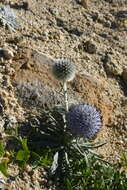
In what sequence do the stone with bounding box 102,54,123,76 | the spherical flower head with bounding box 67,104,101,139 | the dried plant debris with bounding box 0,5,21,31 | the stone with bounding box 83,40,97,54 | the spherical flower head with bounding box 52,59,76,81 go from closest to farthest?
1. the spherical flower head with bounding box 67,104,101,139
2. the spherical flower head with bounding box 52,59,76,81
3. the dried plant debris with bounding box 0,5,21,31
4. the stone with bounding box 102,54,123,76
5. the stone with bounding box 83,40,97,54

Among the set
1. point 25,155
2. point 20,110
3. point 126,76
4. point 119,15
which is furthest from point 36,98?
point 119,15

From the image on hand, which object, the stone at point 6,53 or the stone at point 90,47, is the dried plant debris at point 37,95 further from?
the stone at point 90,47

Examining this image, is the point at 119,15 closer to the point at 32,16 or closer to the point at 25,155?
the point at 32,16

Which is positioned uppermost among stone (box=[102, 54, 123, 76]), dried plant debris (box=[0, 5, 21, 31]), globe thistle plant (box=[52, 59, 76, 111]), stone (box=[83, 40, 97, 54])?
dried plant debris (box=[0, 5, 21, 31])

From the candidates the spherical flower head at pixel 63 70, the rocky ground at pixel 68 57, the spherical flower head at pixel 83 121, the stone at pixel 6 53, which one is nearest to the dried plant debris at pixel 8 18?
the rocky ground at pixel 68 57

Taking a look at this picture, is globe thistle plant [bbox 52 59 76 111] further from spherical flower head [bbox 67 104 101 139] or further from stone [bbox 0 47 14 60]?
stone [bbox 0 47 14 60]

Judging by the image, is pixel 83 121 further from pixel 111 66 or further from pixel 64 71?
pixel 111 66

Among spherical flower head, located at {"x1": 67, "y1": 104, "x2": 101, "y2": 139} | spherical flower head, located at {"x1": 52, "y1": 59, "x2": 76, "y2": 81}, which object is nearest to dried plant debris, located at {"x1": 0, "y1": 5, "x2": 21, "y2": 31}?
spherical flower head, located at {"x1": 52, "y1": 59, "x2": 76, "y2": 81}
